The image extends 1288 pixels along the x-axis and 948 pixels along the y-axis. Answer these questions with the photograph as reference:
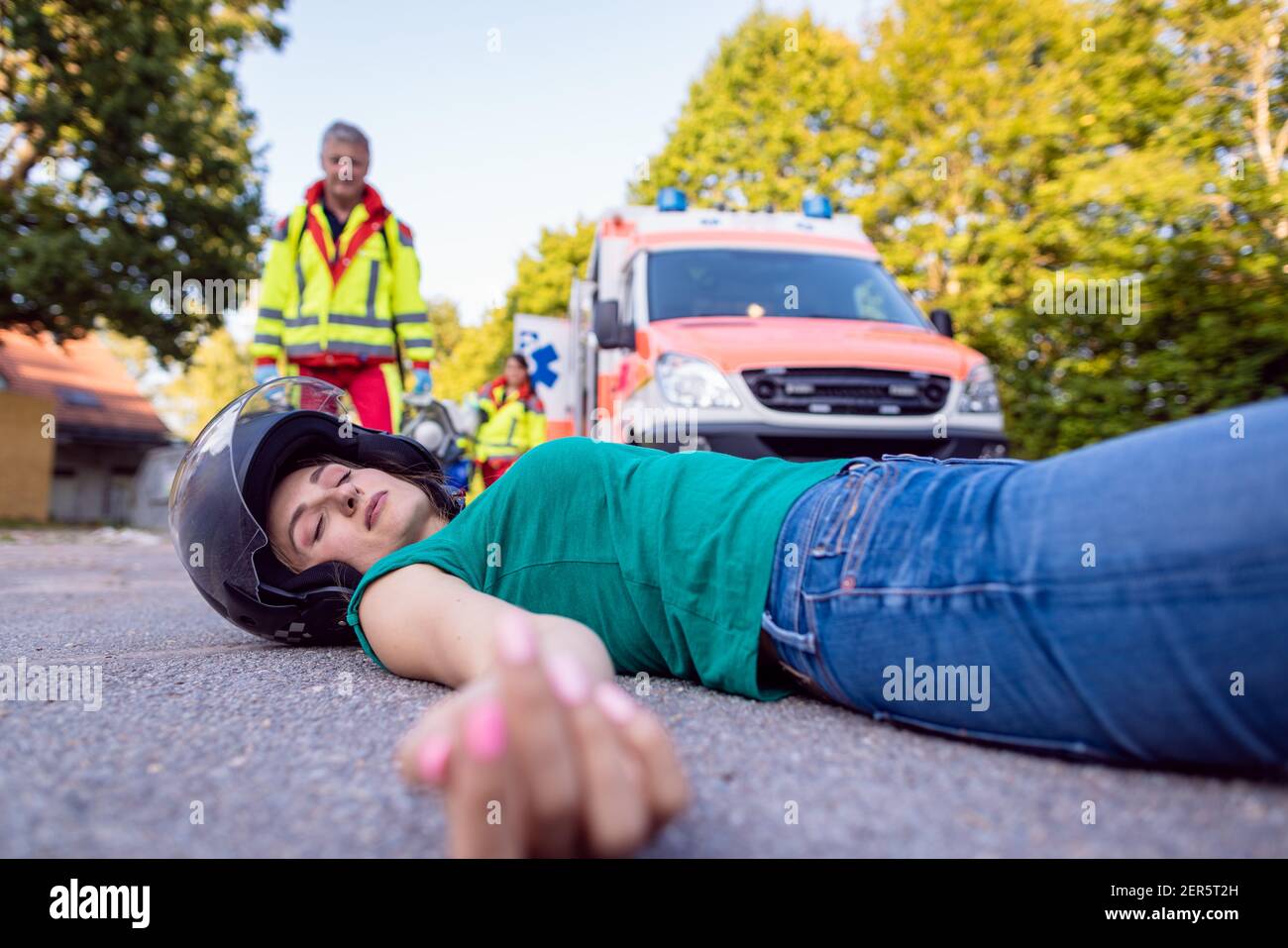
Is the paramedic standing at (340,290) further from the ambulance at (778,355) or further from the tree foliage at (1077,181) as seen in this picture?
the tree foliage at (1077,181)

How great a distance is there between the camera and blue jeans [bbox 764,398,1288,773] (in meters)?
1.08

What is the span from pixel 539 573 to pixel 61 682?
124 centimetres

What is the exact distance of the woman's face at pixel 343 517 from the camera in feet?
7.06

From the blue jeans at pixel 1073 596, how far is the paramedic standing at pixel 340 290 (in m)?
3.59

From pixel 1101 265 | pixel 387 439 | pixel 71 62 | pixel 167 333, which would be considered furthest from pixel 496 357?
pixel 387 439

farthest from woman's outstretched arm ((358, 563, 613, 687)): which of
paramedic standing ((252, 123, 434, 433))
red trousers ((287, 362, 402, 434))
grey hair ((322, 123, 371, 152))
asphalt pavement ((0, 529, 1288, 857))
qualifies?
grey hair ((322, 123, 371, 152))

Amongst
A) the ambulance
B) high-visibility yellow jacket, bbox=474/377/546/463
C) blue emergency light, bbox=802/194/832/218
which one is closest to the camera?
the ambulance

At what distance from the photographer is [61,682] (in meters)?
2.03

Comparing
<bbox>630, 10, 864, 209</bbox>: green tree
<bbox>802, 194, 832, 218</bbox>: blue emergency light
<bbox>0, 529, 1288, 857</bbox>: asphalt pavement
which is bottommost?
<bbox>0, 529, 1288, 857</bbox>: asphalt pavement

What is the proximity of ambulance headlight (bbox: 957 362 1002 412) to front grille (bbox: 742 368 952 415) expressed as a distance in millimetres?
146

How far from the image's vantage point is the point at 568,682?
85 cm

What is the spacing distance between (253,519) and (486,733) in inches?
63.6

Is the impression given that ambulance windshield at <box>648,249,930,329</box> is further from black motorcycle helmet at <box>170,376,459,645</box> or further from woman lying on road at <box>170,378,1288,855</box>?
woman lying on road at <box>170,378,1288,855</box>
